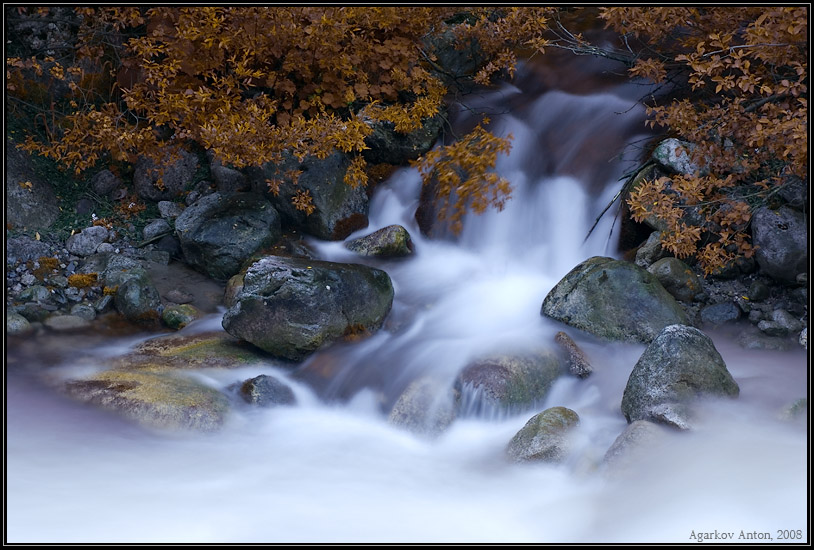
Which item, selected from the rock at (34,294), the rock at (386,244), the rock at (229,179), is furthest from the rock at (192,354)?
the rock at (229,179)

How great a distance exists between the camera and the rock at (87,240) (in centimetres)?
746

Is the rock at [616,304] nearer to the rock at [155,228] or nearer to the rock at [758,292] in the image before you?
the rock at [758,292]

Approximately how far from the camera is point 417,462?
5051mm

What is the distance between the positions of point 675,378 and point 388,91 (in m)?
4.69

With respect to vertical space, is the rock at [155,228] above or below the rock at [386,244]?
above

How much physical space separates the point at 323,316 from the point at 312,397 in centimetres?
76

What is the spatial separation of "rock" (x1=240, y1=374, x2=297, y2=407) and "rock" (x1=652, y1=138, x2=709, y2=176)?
4505 mm

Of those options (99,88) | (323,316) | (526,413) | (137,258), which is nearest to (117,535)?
(323,316)

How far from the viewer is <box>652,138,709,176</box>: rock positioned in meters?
6.86

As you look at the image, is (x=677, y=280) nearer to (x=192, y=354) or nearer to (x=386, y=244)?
(x=386, y=244)

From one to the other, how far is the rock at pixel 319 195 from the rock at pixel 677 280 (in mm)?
3448
